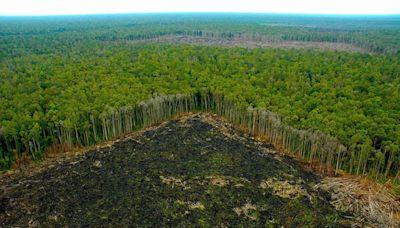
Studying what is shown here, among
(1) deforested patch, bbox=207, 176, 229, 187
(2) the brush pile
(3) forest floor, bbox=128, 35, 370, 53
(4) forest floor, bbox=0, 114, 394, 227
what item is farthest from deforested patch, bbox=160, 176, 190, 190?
(3) forest floor, bbox=128, 35, 370, 53

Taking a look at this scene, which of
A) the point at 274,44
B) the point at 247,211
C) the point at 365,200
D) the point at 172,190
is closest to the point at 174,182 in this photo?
the point at 172,190

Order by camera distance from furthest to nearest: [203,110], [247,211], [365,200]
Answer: [203,110] → [365,200] → [247,211]

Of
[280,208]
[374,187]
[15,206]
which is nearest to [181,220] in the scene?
[280,208]

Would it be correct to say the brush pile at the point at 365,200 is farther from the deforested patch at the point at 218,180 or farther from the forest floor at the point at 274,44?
the forest floor at the point at 274,44

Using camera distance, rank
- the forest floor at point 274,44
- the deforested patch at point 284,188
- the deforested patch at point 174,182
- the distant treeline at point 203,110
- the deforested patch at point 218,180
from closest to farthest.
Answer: the deforested patch at point 284,188 < the deforested patch at point 174,182 < the deforested patch at point 218,180 < the distant treeline at point 203,110 < the forest floor at point 274,44

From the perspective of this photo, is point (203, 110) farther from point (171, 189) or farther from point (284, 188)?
point (284, 188)

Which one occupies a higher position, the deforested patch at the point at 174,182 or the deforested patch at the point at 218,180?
the deforested patch at the point at 174,182

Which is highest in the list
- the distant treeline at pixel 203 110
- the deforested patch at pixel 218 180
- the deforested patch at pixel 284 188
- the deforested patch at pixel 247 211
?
the distant treeline at pixel 203 110

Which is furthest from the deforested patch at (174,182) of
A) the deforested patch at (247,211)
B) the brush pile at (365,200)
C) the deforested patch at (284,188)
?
the brush pile at (365,200)
